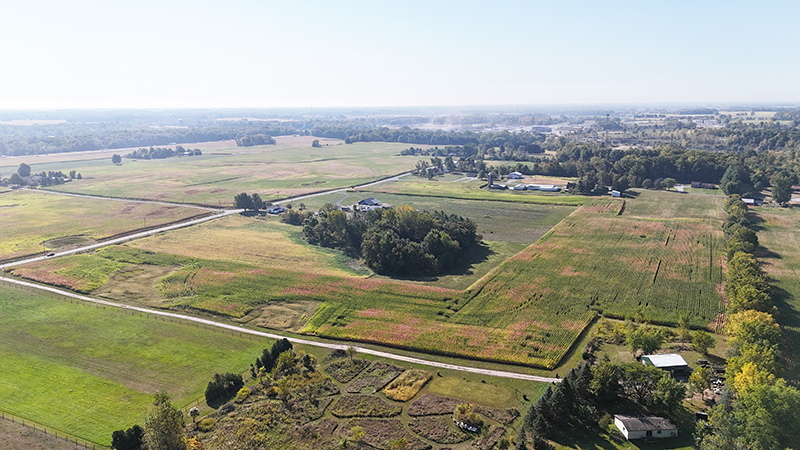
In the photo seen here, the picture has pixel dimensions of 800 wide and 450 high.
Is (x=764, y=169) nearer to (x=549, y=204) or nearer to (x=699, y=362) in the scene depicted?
(x=549, y=204)

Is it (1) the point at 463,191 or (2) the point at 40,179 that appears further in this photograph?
(2) the point at 40,179

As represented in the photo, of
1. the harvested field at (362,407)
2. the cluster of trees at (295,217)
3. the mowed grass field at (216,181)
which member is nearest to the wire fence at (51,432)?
the harvested field at (362,407)

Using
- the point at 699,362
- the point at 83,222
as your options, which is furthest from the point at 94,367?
the point at 83,222

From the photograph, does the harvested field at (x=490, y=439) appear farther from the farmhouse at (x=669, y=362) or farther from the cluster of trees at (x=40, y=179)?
the cluster of trees at (x=40, y=179)

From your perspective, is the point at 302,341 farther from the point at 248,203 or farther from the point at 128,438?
the point at 248,203

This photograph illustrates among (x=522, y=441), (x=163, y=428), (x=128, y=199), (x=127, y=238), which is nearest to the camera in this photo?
(x=163, y=428)

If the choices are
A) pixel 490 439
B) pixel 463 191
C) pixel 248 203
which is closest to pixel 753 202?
pixel 463 191
